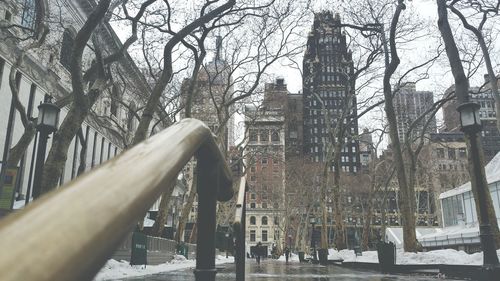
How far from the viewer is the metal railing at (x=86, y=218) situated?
0.61 metres

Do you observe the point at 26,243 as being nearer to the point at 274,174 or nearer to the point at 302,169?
the point at 302,169

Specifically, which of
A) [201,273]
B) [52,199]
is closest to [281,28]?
[201,273]

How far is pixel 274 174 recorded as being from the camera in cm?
5784

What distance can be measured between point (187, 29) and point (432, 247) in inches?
1395

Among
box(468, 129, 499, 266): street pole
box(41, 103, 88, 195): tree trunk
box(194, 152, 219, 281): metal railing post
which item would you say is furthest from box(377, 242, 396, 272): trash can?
box(194, 152, 219, 281): metal railing post

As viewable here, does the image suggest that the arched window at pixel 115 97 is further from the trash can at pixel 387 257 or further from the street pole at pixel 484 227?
the street pole at pixel 484 227

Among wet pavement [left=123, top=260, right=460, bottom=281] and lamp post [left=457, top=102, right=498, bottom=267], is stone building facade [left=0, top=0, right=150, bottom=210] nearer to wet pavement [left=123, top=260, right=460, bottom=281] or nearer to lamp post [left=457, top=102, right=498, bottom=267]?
wet pavement [left=123, top=260, right=460, bottom=281]

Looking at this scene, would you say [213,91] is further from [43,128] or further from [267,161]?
[267,161]

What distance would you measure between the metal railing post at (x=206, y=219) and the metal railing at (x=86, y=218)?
3.69 feet

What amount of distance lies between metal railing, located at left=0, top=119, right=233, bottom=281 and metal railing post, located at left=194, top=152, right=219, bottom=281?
3.69 ft

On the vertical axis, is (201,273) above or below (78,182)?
below

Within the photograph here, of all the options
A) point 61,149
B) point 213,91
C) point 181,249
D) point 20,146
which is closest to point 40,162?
point 61,149

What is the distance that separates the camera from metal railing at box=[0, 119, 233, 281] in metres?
0.61

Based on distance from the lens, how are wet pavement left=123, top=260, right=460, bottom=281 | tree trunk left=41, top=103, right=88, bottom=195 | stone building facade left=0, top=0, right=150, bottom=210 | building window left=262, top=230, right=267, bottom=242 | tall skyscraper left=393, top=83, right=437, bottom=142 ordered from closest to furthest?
wet pavement left=123, top=260, right=460, bottom=281 → tree trunk left=41, top=103, right=88, bottom=195 → stone building facade left=0, top=0, right=150, bottom=210 → tall skyscraper left=393, top=83, right=437, bottom=142 → building window left=262, top=230, right=267, bottom=242
